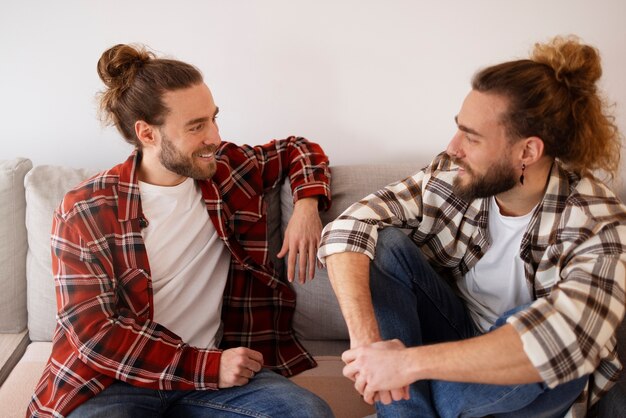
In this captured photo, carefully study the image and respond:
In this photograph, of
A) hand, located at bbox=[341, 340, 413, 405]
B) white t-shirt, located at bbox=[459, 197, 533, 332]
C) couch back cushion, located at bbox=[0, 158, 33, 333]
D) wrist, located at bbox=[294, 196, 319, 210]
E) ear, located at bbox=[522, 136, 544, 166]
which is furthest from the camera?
couch back cushion, located at bbox=[0, 158, 33, 333]

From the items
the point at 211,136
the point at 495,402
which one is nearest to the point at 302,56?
the point at 211,136

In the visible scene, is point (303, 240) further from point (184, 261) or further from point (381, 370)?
point (381, 370)

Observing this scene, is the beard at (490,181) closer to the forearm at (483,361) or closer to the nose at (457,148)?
the nose at (457,148)

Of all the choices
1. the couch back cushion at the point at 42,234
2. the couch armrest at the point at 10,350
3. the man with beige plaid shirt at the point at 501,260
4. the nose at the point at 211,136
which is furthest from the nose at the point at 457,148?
the couch armrest at the point at 10,350

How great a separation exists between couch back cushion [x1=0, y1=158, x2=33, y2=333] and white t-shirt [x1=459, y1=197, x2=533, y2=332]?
133cm

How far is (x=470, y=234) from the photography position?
63.4 inches

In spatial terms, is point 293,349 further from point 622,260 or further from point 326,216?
point 622,260

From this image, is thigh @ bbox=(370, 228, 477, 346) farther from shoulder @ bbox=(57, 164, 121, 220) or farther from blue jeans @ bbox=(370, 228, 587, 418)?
shoulder @ bbox=(57, 164, 121, 220)

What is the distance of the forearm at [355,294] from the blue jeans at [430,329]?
45mm

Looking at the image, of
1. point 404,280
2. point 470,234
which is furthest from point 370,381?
point 470,234

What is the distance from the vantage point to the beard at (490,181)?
4.90 ft

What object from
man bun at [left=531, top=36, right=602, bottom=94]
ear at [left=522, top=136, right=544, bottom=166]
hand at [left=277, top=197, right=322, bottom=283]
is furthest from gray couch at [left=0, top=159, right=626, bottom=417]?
man bun at [left=531, top=36, right=602, bottom=94]

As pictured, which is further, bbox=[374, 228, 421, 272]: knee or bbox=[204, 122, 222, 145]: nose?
bbox=[204, 122, 222, 145]: nose

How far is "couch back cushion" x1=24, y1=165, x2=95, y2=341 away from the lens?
1.85 meters
